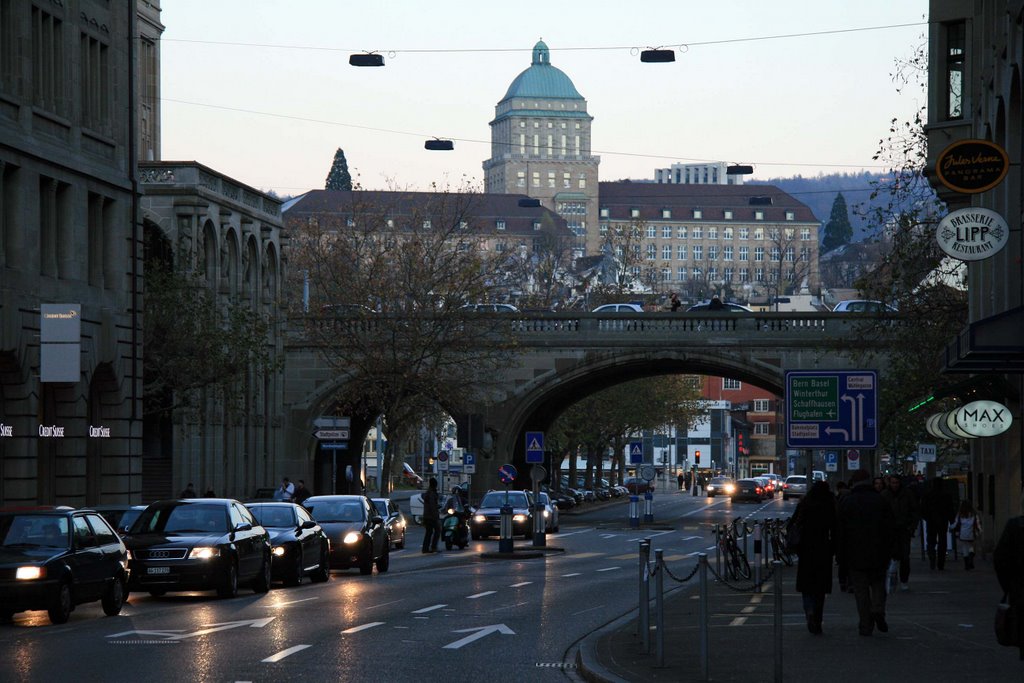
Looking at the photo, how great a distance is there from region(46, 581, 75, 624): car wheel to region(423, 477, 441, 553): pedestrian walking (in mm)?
19167

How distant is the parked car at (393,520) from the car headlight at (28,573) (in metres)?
18.9

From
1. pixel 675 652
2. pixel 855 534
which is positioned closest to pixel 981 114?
pixel 855 534

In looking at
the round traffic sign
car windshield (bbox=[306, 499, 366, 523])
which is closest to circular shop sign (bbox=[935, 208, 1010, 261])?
car windshield (bbox=[306, 499, 366, 523])

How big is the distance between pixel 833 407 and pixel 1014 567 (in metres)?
7.86

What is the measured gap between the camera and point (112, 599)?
21.8 metres

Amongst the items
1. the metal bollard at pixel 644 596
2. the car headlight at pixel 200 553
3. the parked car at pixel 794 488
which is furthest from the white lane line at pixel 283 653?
the parked car at pixel 794 488

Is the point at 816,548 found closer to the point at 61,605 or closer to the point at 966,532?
the point at 61,605

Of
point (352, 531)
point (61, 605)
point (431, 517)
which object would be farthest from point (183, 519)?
point (431, 517)

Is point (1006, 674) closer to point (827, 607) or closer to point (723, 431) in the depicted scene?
point (827, 607)

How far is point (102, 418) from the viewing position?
39.6 meters

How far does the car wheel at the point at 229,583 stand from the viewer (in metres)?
24.6

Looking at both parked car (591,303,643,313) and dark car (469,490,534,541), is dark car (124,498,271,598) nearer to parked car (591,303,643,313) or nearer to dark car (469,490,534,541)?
dark car (469,490,534,541)

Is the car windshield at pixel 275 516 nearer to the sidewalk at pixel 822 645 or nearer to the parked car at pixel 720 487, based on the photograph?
the sidewalk at pixel 822 645

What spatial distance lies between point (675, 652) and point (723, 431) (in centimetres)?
15661
